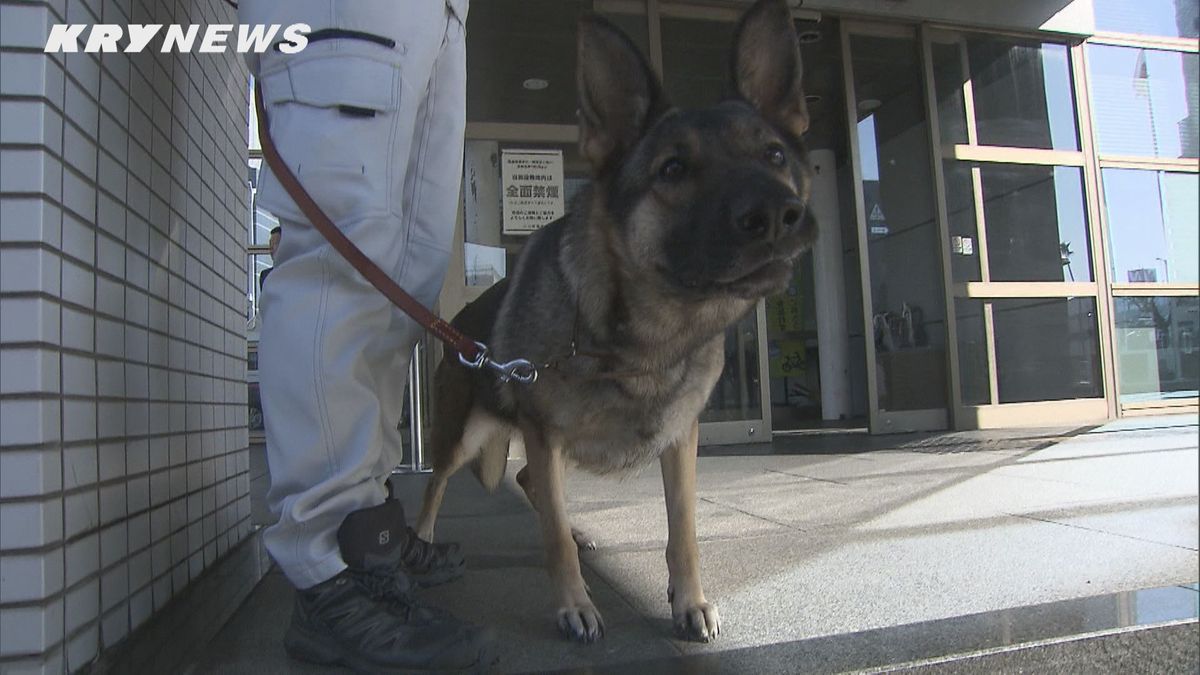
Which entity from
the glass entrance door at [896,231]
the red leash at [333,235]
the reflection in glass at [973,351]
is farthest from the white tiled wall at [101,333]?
the reflection in glass at [973,351]

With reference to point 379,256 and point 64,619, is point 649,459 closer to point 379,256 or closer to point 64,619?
point 379,256

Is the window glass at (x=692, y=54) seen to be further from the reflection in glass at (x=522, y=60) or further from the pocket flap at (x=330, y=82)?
the pocket flap at (x=330, y=82)

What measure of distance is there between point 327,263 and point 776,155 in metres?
1.27

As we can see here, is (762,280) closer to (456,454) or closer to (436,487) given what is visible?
(456,454)

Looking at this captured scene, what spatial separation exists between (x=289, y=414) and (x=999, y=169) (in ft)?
A: 25.9

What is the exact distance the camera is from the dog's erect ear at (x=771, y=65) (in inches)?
87.1

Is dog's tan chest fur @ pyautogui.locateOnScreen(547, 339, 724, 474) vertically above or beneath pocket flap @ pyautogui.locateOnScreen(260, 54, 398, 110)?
beneath

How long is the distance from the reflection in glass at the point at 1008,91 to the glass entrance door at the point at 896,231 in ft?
1.10

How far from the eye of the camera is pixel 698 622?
1.78 metres

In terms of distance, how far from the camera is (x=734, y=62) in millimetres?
2270

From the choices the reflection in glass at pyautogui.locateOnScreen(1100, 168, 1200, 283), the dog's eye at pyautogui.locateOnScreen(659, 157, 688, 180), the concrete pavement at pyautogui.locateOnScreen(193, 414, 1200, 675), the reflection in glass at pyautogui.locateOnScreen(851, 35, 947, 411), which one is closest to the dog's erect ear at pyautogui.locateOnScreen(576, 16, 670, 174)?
the dog's eye at pyautogui.locateOnScreen(659, 157, 688, 180)

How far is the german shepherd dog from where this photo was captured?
188 centimetres

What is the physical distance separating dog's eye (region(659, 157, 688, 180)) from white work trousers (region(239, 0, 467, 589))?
2.30ft

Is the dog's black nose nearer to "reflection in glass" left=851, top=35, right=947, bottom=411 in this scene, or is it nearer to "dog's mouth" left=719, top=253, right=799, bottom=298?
"dog's mouth" left=719, top=253, right=799, bottom=298
